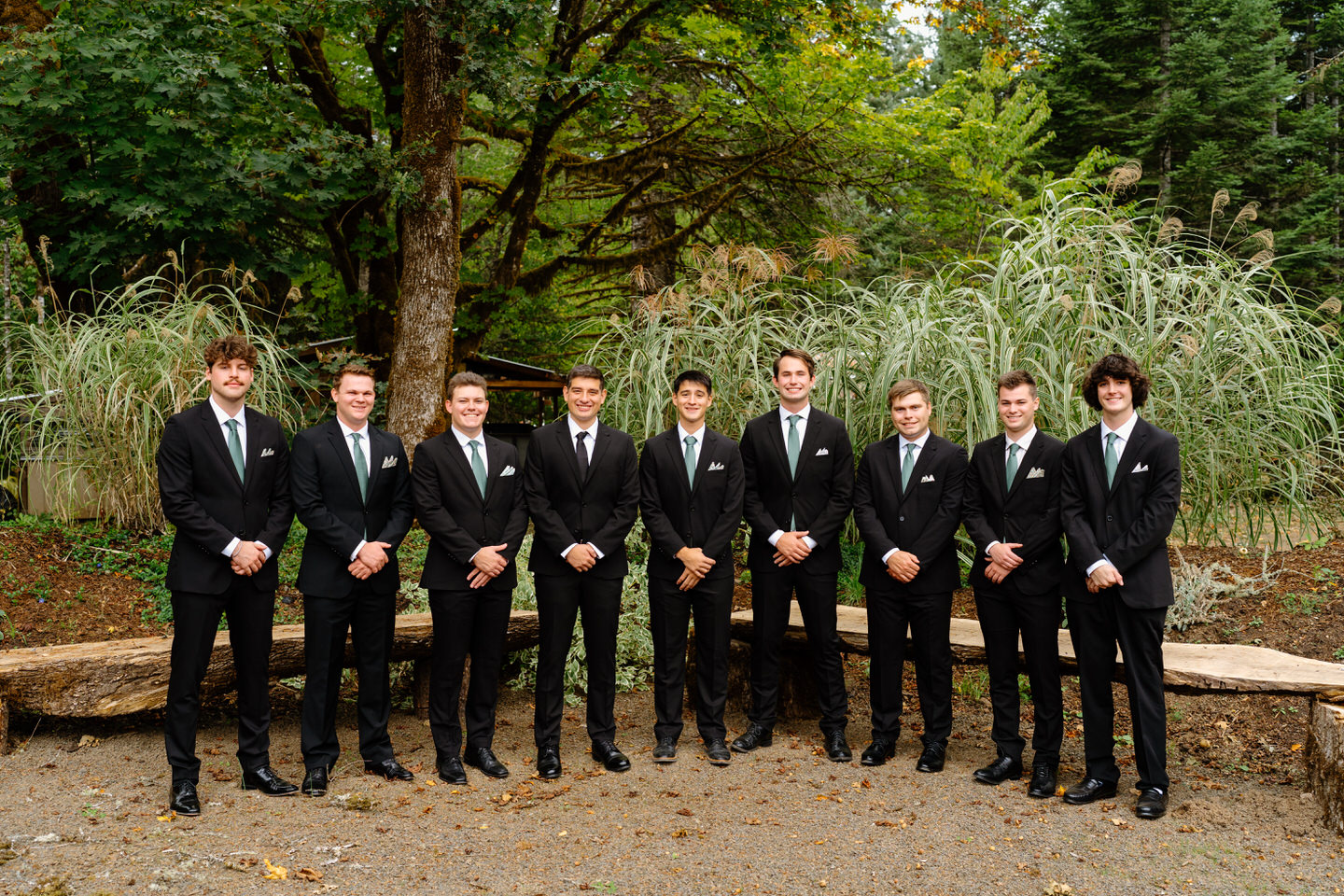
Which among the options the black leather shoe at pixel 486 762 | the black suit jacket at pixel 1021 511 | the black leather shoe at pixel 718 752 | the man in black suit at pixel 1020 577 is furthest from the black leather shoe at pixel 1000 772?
the black leather shoe at pixel 486 762

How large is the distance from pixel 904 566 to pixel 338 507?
245 centimetres

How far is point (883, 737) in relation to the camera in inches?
175

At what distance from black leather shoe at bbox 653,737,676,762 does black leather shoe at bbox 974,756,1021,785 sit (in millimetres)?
1327

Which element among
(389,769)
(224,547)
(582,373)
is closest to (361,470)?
(224,547)

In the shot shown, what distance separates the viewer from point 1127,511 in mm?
3910

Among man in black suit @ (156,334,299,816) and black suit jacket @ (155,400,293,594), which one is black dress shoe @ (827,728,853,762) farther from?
black suit jacket @ (155,400,293,594)

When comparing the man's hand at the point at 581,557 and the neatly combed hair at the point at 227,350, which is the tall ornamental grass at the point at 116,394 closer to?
the neatly combed hair at the point at 227,350

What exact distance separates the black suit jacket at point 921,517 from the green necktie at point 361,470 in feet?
7.19

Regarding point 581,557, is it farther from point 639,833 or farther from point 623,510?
point 639,833

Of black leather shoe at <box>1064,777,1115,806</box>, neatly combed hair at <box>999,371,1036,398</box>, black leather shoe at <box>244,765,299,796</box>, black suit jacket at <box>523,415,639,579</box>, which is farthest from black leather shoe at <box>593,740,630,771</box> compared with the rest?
neatly combed hair at <box>999,371,1036,398</box>

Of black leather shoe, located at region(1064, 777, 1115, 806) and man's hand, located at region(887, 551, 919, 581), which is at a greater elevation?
man's hand, located at region(887, 551, 919, 581)

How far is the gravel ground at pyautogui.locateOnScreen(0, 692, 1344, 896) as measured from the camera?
3186 millimetres

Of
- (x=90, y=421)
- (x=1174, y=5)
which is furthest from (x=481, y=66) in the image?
(x=1174, y=5)

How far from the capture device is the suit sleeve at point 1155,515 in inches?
149
